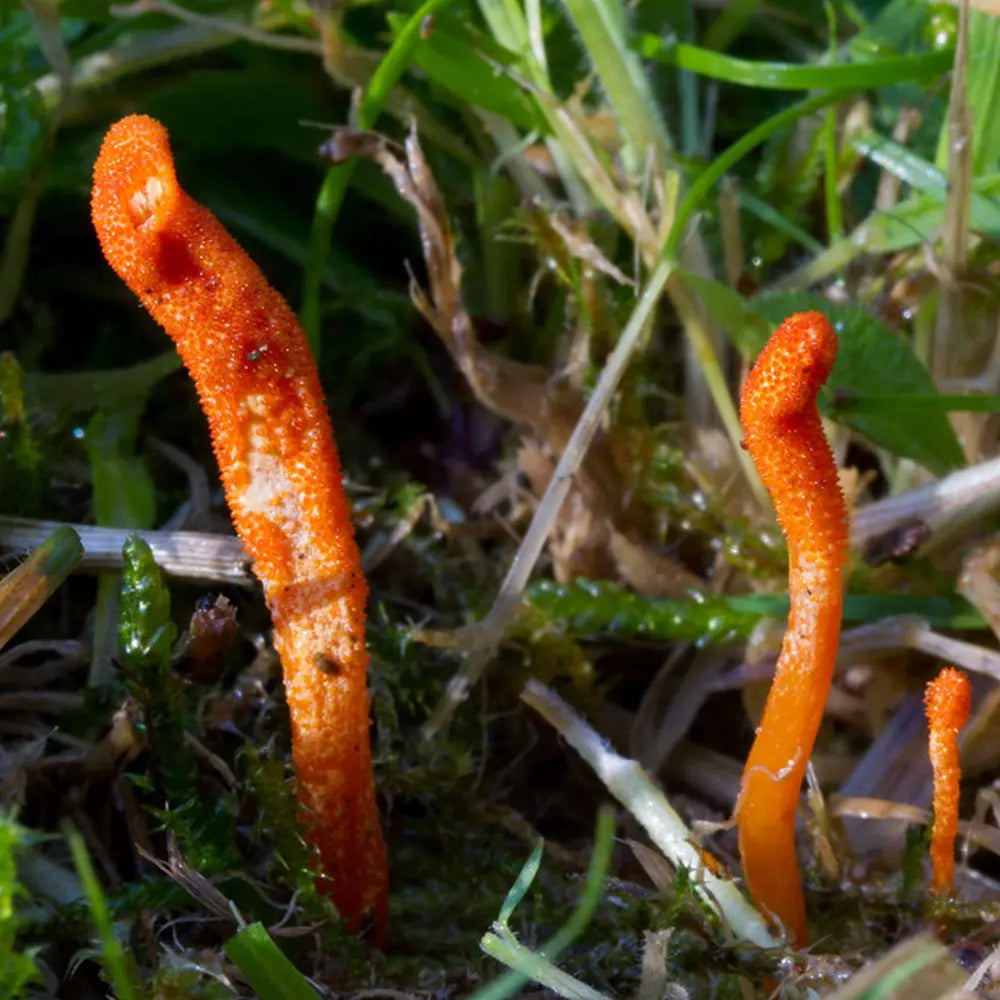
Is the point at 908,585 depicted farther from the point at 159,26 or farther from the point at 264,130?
the point at 159,26

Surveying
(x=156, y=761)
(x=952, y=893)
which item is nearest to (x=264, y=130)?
(x=156, y=761)

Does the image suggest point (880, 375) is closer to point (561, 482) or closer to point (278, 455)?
point (561, 482)

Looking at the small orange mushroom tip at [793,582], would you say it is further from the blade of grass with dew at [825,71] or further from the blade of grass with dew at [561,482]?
the blade of grass with dew at [825,71]

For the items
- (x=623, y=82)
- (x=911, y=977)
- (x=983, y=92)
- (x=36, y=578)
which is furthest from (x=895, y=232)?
(x=36, y=578)

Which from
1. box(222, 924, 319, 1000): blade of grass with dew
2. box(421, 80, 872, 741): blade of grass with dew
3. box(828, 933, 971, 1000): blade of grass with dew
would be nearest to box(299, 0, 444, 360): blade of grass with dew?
box(421, 80, 872, 741): blade of grass with dew

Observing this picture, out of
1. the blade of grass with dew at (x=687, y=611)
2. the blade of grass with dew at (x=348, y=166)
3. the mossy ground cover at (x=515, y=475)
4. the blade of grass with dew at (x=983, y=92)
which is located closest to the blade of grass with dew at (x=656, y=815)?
the mossy ground cover at (x=515, y=475)

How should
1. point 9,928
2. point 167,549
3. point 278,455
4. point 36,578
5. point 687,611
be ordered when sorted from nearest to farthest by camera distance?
point 9,928 → point 278,455 → point 36,578 → point 167,549 → point 687,611

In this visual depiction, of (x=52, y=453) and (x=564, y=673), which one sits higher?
(x=52, y=453)
